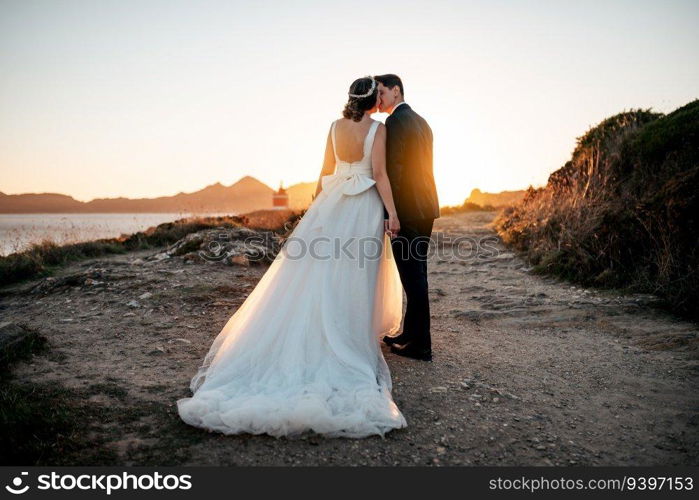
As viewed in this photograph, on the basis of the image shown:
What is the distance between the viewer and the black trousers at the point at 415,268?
4.30 m

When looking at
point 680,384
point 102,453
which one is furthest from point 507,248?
point 102,453

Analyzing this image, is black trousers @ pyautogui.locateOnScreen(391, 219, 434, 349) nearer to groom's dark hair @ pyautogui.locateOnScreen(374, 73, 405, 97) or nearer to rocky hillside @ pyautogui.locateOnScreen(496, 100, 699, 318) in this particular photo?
groom's dark hair @ pyautogui.locateOnScreen(374, 73, 405, 97)

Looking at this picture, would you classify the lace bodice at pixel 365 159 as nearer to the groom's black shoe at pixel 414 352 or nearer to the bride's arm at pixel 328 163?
the bride's arm at pixel 328 163

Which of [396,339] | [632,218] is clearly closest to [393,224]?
[396,339]

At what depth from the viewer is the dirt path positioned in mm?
2674

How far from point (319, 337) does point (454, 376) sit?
1.32m

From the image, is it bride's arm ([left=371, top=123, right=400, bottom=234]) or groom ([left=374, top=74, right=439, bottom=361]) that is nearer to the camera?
bride's arm ([left=371, top=123, right=400, bottom=234])

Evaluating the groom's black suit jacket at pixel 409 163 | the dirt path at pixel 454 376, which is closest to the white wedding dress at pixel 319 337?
the dirt path at pixel 454 376

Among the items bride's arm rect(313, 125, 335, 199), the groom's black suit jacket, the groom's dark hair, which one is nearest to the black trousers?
the groom's black suit jacket

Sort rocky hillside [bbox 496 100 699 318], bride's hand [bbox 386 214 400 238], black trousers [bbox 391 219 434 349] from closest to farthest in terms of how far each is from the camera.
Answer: bride's hand [bbox 386 214 400 238], black trousers [bbox 391 219 434 349], rocky hillside [bbox 496 100 699 318]

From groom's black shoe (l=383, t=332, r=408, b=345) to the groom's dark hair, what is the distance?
2.45 meters

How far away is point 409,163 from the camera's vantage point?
13.9ft

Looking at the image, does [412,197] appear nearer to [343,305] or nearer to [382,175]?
[382,175]

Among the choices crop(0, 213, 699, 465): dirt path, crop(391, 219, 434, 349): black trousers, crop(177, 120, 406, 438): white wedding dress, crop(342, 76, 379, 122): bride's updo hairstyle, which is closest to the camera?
crop(0, 213, 699, 465): dirt path
